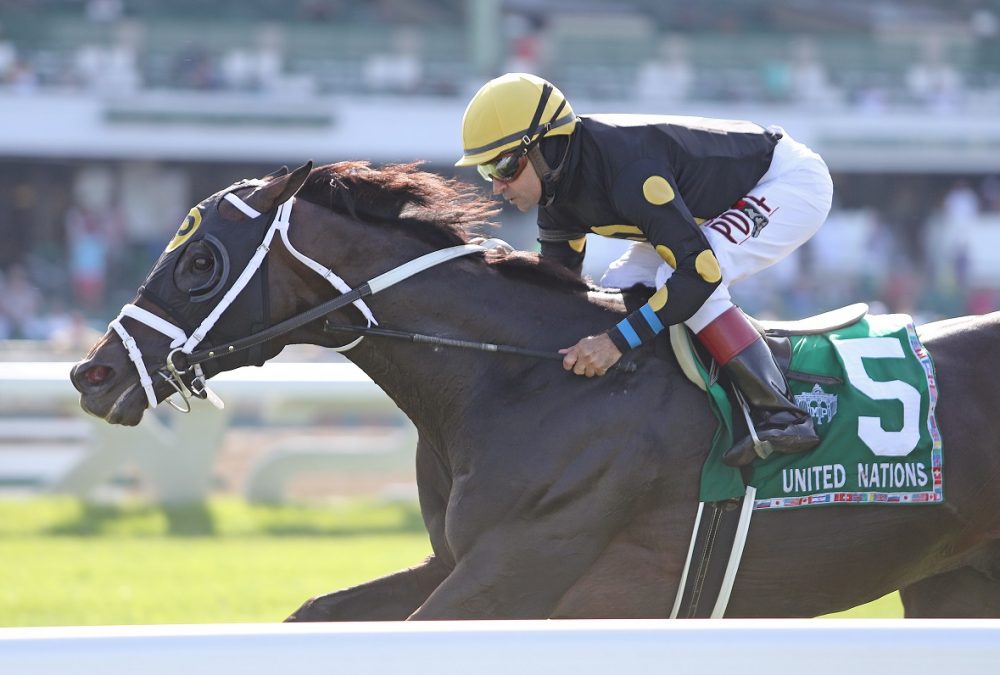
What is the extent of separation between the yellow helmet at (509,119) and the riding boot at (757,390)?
2.19 ft

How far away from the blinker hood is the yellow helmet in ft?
1.86

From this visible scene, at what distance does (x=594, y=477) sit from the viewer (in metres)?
3.10

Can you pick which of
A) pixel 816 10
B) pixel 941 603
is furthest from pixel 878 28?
pixel 941 603

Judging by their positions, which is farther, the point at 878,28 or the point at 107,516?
the point at 878,28

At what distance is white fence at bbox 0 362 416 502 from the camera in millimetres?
7242

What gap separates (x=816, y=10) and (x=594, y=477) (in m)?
26.6

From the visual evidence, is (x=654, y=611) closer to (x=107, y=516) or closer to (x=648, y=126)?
(x=648, y=126)

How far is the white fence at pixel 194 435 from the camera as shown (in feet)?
23.8

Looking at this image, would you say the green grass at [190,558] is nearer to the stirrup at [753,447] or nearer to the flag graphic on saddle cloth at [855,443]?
the flag graphic on saddle cloth at [855,443]

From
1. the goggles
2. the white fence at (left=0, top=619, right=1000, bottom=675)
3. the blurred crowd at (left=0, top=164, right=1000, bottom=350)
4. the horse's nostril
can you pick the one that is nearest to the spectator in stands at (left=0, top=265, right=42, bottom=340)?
the blurred crowd at (left=0, top=164, right=1000, bottom=350)

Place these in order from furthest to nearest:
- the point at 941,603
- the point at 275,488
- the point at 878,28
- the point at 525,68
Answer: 1. the point at 878,28
2. the point at 525,68
3. the point at 275,488
4. the point at 941,603

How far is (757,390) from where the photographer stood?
123 inches

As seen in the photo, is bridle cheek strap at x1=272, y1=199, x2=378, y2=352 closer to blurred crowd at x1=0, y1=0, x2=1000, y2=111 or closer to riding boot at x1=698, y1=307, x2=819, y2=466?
riding boot at x1=698, y1=307, x2=819, y2=466

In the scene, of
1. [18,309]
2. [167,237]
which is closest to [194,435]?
[18,309]
